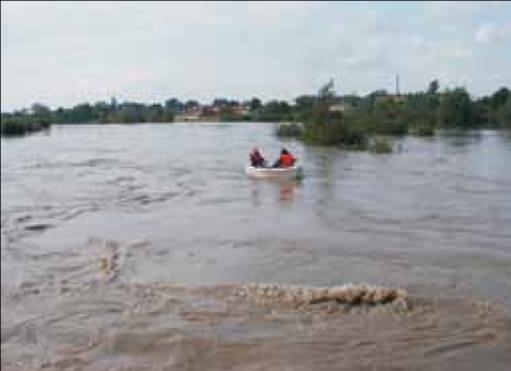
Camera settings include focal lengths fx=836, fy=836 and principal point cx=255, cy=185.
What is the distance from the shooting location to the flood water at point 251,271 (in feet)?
30.5

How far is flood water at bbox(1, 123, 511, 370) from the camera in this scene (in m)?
9.30

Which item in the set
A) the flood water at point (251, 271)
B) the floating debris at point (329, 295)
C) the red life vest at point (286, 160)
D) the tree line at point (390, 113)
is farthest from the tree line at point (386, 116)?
the floating debris at point (329, 295)

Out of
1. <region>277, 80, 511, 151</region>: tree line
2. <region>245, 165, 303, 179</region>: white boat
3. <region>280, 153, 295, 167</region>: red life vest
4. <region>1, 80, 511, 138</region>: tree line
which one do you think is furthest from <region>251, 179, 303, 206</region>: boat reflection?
<region>277, 80, 511, 151</region>: tree line

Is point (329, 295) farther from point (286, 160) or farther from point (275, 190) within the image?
point (286, 160)

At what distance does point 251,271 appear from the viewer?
14047 mm

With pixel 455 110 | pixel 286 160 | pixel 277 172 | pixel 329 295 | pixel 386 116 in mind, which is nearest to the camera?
pixel 329 295

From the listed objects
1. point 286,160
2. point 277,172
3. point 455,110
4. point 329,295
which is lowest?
point 329,295

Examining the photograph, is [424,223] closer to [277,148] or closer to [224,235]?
[224,235]

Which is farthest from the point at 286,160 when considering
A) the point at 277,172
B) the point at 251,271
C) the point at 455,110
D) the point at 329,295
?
the point at 455,110

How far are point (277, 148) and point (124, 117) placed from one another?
83.5 meters

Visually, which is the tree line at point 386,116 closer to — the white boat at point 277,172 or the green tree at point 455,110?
the green tree at point 455,110

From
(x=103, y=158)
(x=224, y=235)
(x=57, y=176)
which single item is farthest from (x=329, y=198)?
(x=103, y=158)

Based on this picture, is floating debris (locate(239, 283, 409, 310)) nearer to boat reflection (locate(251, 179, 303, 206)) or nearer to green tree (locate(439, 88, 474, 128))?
boat reflection (locate(251, 179, 303, 206))

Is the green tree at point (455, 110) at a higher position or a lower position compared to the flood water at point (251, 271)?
higher
